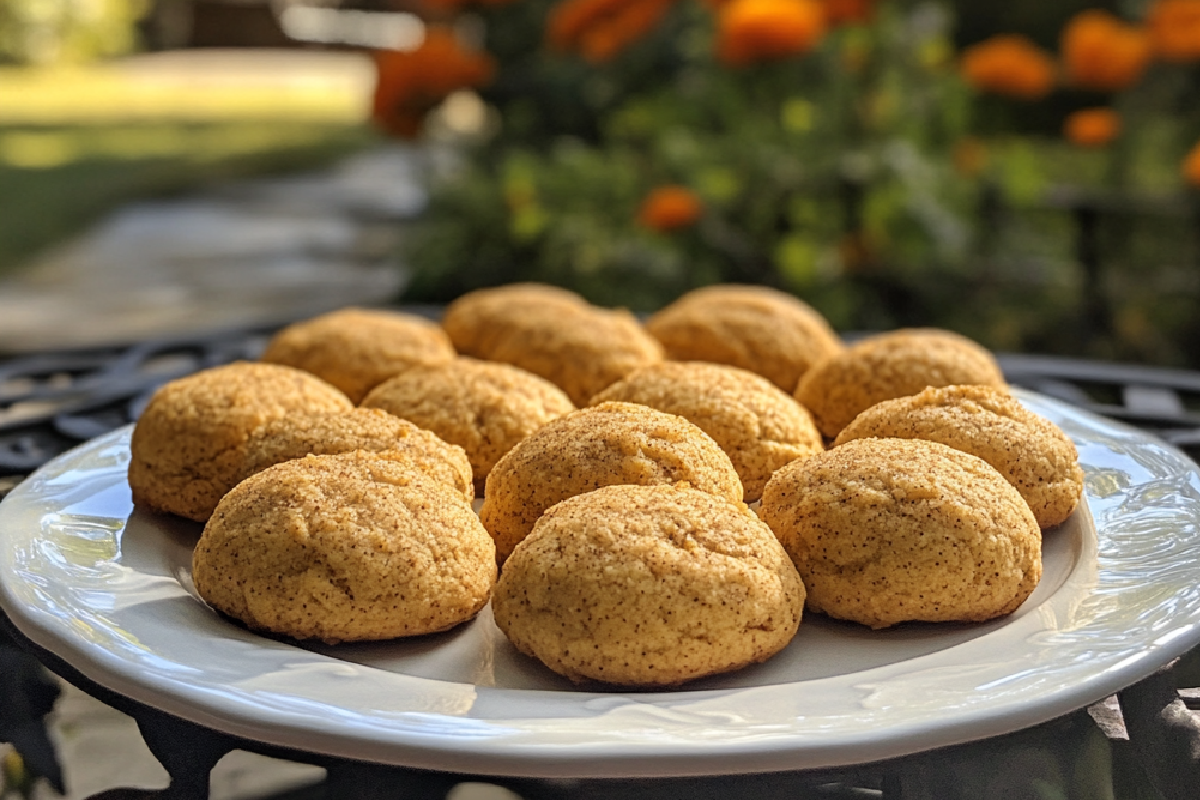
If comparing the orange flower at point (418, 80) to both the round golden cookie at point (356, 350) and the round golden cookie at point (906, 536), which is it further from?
the round golden cookie at point (906, 536)

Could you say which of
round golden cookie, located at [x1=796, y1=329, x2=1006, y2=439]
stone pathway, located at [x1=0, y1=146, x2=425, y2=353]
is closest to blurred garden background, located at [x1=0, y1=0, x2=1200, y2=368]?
stone pathway, located at [x1=0, y1=146, x2=425, y2=353]

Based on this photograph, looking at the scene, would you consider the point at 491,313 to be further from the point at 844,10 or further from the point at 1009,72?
the point at 1009,72

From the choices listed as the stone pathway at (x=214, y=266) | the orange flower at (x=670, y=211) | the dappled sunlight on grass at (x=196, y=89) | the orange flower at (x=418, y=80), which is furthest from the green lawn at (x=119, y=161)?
the orange flower at (x=670, y=211)

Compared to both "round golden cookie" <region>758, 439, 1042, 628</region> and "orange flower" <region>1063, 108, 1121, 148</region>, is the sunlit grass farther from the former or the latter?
"round golden cookie" <region>758, 439, 1042, 628</region>

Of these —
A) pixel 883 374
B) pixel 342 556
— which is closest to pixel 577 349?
pixel 883 374

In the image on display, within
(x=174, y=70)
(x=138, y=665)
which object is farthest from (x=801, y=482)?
(x=174, y=70)

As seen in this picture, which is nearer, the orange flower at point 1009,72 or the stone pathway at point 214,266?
the orange flower at point 1009,72

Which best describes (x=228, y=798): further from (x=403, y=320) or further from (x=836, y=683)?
(x=403, y=320)
